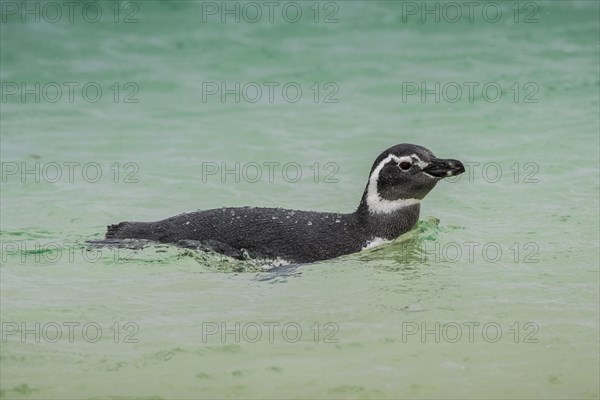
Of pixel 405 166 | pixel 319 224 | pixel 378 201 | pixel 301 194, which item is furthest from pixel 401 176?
pixel 301 194

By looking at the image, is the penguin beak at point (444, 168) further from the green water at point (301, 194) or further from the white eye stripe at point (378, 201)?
the green water at point (301, 194)

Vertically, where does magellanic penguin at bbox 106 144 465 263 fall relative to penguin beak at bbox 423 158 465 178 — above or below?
below

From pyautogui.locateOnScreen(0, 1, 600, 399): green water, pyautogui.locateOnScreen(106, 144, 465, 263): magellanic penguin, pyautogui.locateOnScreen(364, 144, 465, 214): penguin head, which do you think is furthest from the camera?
pyautogui.locateOnScreen(364, 144, 465, 214): penguin head

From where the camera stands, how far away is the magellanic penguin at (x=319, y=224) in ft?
25.7

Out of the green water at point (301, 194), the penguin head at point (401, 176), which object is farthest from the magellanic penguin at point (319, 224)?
the green water at point (301, 194)

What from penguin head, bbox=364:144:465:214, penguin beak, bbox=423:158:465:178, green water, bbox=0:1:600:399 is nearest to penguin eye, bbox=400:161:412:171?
penguin head, bbox=364:144:465:214

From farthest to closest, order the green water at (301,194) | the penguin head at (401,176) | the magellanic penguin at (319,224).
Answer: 1. the penguin head at (401,176)
2. the magellanic penguin at (319,224)
3. the green water at (301,194)

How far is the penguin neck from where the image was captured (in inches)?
319

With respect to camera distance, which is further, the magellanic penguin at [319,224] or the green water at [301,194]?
the magellanic penguin at [319,224]

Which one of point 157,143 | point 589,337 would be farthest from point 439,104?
point 589,337

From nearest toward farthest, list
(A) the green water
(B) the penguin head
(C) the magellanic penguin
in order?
1. (A) the green water
2. (C) the magellanic penguin
3. (B) the penguin head

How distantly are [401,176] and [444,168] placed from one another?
30cm

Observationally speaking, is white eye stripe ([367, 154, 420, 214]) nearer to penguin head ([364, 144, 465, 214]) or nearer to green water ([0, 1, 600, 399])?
penguin head ([364, 144, 465, 214])

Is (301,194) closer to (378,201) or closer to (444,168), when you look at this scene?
(378,201)
